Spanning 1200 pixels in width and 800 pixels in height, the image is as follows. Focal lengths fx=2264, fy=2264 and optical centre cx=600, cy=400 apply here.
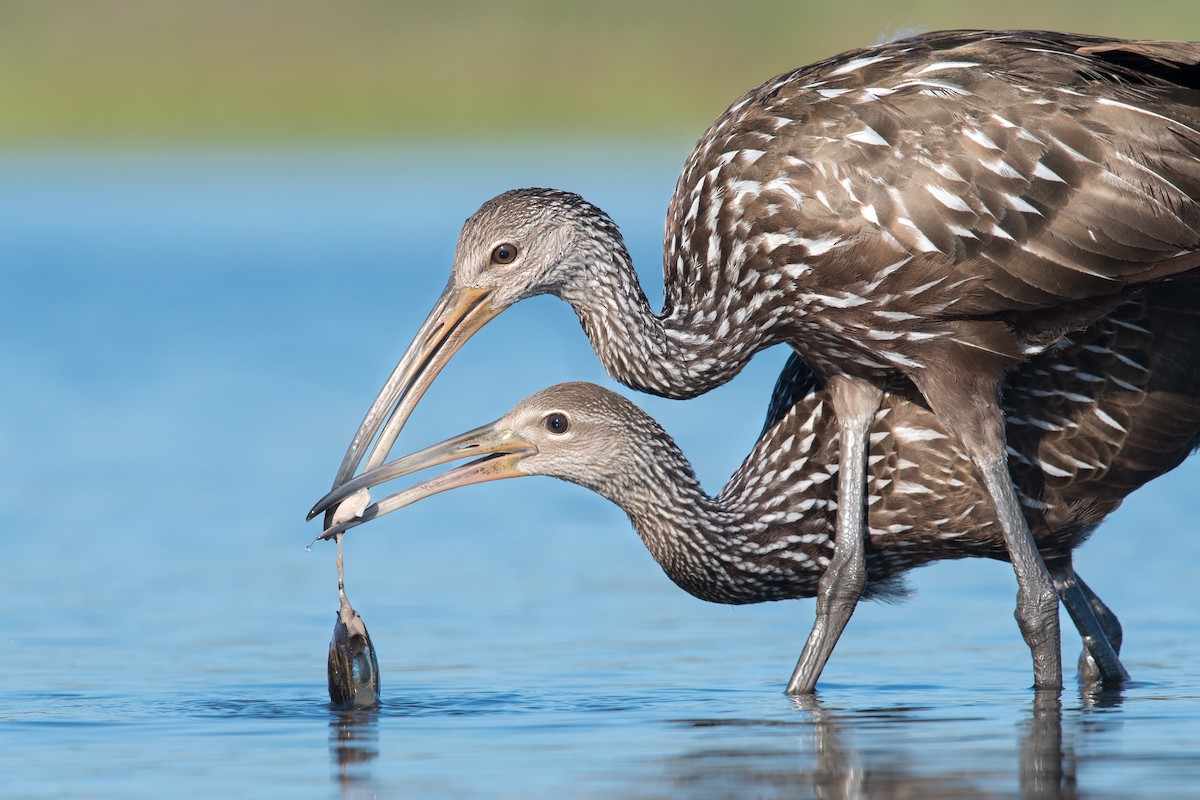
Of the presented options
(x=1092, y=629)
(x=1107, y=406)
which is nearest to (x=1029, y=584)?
(x=1092, y=629)

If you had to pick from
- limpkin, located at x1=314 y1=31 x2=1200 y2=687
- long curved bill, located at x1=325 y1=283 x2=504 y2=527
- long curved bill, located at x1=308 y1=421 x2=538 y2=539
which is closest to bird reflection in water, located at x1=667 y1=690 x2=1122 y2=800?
limpkin, located at x1=314 y1=31 x2=1200 y2=687

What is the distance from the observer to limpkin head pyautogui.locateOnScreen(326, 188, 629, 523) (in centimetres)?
1045

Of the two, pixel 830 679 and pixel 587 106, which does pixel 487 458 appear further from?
pixel 587 106

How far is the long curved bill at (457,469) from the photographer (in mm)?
10711

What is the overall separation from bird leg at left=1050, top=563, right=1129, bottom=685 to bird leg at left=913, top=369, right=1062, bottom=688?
1.59ft

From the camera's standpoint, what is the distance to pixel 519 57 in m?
60.4

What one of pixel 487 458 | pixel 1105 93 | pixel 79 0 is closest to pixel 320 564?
pixel 487 458

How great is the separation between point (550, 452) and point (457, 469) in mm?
453

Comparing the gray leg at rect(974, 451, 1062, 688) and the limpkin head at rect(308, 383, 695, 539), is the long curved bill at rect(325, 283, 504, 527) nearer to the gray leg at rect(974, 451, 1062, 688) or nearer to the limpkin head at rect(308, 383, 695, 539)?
the limpkin head at rect(308, 383, 695, 539)

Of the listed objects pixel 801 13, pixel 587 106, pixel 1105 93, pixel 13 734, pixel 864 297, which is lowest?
pixel 13 734

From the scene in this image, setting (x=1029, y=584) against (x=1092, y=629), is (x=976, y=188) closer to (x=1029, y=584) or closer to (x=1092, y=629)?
(x=1029, y=584)

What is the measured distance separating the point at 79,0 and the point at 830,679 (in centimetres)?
5999

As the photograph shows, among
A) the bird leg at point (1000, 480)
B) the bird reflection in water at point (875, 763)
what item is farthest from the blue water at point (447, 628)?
the bird leg at point (1000, 480)

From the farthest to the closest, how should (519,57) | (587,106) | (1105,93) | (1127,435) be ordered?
(519,57), (587,106), (1127,435), (1105,93)
